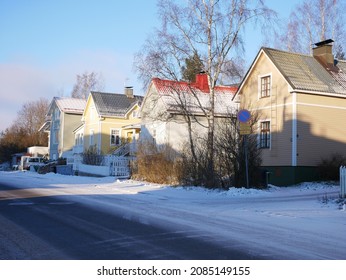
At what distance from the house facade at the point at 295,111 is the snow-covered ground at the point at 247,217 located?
21.3ft

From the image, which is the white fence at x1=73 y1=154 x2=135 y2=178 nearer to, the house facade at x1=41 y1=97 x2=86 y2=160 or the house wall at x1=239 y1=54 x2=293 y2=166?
the house wall at x1=239 y1=54 x2=293 y2=166

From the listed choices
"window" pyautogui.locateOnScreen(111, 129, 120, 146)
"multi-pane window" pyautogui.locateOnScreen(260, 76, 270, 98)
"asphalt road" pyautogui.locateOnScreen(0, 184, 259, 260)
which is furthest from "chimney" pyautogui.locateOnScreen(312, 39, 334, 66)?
"window" pyautogui.locateOnScreen(111, 129, 120, 146)

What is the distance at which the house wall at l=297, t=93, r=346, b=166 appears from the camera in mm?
25344

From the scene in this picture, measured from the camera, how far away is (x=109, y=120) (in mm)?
46031

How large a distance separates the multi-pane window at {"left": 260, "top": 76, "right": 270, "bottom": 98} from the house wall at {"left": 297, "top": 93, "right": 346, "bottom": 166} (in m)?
2.65

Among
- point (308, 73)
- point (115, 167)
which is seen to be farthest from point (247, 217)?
point (115, 167)

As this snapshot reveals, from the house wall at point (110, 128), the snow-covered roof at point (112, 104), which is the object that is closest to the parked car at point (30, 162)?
the house wall at point (110, 128)

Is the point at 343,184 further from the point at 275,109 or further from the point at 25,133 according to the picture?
the point at 25,133

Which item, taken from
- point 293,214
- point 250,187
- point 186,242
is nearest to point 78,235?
point 186,242

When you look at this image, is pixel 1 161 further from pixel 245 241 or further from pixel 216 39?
pixel 245 241

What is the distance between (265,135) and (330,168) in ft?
14.4

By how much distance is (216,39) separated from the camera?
81.2ft

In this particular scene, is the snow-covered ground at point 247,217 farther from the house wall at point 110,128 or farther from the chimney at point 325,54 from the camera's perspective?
the house wall at point 110,128
